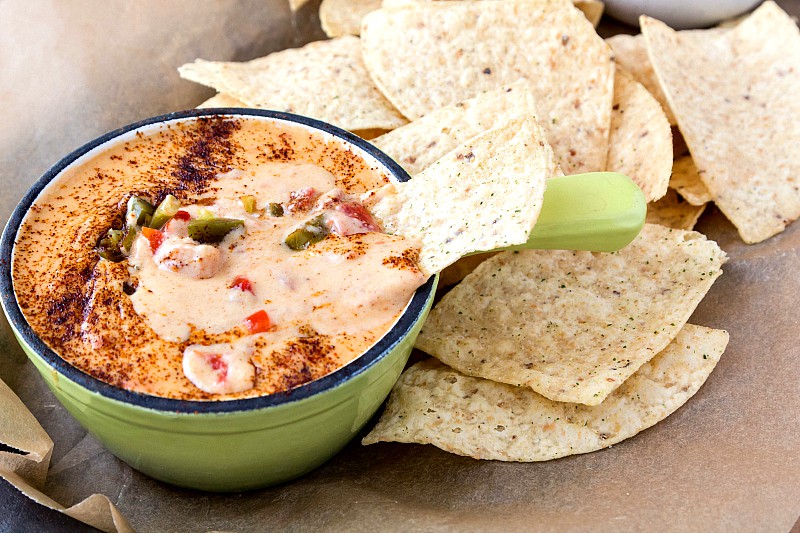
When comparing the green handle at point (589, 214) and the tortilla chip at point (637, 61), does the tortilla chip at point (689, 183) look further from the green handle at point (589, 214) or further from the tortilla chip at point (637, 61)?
the green handle at point (589, 214)

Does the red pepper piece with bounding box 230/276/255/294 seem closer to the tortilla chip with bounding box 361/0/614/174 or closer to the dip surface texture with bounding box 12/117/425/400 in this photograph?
the dip surface texture with bounding box 12/117/425/400

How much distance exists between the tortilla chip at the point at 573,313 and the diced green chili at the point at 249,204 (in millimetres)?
702

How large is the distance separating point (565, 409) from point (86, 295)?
1.43 meters

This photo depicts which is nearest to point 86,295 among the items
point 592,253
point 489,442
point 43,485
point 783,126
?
point 43,485

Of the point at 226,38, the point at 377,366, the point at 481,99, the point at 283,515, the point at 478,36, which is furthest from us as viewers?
the point at 226,38

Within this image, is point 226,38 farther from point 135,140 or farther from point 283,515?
point 283,515

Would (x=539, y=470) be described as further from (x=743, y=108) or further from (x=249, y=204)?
(x=743, y=108)

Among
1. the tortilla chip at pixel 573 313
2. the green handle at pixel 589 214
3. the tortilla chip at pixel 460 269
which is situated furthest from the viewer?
the tortilla chip at pixel 460 269

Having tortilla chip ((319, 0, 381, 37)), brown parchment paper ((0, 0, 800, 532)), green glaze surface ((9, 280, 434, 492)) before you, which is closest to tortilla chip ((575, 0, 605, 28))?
tortilla chip ((319, 0, 381, 37))

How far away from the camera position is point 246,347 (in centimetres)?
206

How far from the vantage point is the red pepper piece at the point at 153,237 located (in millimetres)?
2291

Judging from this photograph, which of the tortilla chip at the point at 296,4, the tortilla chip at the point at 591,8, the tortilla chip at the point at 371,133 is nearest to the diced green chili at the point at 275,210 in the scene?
the tortilla chip at the point at 371,133

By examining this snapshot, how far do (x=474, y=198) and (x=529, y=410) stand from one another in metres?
0.69

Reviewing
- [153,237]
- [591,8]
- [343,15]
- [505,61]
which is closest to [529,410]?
[153,237]
